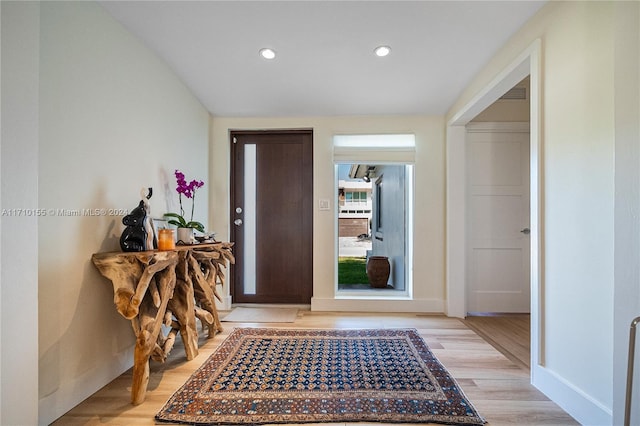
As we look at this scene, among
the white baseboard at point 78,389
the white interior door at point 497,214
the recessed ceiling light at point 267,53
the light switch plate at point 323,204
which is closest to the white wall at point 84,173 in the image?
the white baseboard at point 78,389

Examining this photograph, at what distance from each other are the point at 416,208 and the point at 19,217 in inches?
120

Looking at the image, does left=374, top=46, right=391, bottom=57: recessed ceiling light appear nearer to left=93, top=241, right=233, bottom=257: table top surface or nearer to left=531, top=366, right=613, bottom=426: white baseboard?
left=93, top=241, right=233, bottom=257: table top surface

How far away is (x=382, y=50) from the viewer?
91.7 inches

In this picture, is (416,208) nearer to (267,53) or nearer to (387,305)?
(387,305)

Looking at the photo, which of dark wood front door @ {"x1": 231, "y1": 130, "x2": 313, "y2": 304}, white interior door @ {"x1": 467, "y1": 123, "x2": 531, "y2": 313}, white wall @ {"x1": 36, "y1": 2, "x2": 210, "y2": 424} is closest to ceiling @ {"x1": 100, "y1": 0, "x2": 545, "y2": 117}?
white wall @ {"x1": 36, "y1": 2, "x2": 210, "y2": 424}

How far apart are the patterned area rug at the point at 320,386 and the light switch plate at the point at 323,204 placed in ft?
4.59

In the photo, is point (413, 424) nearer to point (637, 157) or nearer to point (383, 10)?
point (637, 157)

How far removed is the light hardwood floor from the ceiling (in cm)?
218

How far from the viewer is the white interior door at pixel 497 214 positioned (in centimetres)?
329

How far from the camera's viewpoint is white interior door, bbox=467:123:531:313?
10.8 ft

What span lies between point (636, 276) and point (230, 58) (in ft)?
8.99

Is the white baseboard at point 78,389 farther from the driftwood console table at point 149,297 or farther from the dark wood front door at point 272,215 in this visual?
the dark wood front door at point 272,215

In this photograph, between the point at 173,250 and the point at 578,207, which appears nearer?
the point at 578,207

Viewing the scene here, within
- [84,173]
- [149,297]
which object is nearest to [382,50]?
[84,173]
